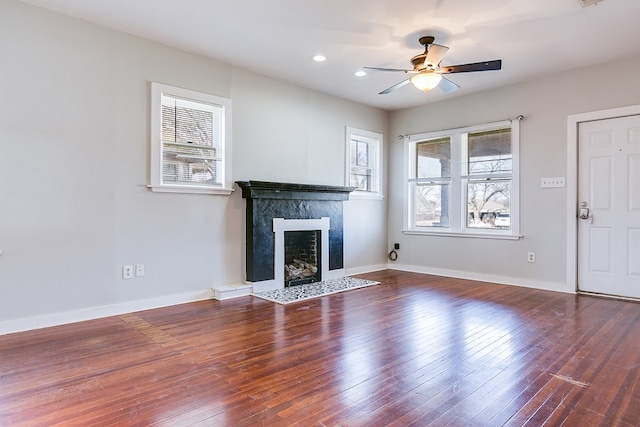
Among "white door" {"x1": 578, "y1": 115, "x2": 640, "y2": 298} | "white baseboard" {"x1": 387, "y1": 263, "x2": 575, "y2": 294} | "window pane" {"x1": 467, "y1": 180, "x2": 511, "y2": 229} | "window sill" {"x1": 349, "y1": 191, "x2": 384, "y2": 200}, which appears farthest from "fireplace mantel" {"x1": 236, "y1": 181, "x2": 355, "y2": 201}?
"white door" {"x1": 578, "y1": 115, "x2": 640, "y2": 298}

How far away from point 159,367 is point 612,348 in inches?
129

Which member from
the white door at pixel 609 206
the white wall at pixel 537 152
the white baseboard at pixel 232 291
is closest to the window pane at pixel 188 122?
the white baseboard at pixel 232 291

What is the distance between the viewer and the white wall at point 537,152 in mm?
4480

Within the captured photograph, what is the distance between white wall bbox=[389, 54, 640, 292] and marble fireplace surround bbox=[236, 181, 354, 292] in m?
1.95

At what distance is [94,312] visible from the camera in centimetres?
350

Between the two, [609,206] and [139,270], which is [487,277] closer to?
[609,206]

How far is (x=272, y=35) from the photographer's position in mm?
3736

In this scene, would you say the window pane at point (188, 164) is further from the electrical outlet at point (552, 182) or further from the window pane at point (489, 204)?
the electrical outlet at point (552, 182)

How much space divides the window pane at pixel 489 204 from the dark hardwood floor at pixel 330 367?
1722 mm

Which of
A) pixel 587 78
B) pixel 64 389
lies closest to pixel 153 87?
pixel 64 389

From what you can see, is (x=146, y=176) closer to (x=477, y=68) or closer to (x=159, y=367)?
(x=159, y=367)

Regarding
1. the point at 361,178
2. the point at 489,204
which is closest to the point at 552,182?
the point at 489,204

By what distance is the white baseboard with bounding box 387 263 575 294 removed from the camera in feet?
15.8

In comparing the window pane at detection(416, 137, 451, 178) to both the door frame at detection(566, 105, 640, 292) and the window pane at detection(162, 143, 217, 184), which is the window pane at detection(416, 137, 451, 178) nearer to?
the door frame at detection(566, 105, 640, 292)
